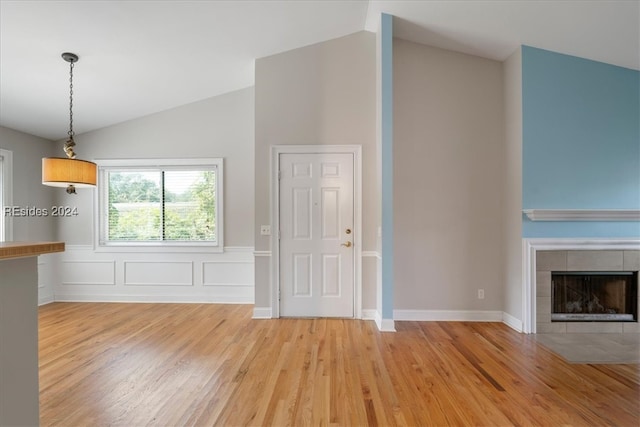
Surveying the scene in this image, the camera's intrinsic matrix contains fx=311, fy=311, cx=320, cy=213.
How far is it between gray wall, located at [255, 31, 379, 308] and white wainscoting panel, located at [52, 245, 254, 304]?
0.90 meters

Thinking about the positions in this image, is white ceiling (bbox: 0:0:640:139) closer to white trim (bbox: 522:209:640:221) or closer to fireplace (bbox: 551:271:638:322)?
white trim (bbox: 522:209:640:221)

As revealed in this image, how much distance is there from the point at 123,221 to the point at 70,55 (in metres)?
2.49

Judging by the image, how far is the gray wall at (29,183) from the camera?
444cm

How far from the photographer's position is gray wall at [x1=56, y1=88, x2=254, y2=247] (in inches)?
188

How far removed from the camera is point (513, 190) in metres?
3.68

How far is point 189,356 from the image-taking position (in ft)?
9.56

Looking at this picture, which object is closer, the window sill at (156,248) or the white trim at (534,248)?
the white trim at (534,248)

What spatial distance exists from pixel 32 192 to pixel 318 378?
200 inches

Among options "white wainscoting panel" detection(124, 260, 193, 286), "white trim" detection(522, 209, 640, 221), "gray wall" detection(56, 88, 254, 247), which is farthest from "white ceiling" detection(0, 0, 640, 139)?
"white wainscoting panel" detection(124, 260, 193, 286)

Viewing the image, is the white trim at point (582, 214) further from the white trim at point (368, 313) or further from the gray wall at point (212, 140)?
the gray wall at point (212, 140)

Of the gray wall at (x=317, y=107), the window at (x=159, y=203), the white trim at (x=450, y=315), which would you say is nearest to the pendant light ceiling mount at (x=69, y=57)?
the window at (x=159, y=203)

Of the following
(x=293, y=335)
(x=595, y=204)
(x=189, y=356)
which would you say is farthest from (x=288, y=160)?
(x=595, y=204)

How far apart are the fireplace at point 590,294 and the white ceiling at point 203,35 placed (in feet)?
8.12

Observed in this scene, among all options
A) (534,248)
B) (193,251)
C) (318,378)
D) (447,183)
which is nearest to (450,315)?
(534,248)
